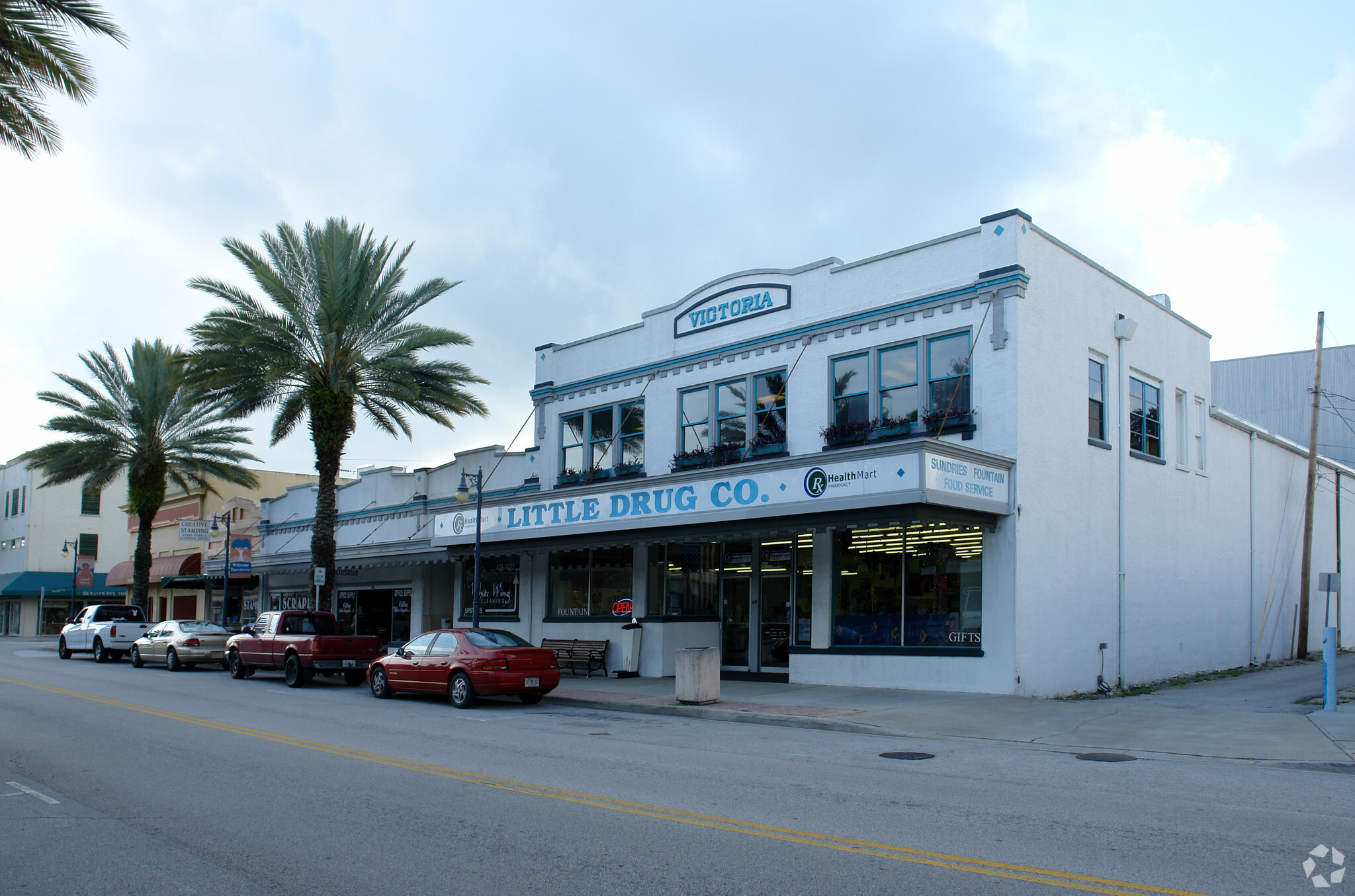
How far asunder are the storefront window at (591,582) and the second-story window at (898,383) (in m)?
7.70

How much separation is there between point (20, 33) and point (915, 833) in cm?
1484

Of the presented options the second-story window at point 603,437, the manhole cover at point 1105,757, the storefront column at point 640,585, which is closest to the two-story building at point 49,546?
the second-story window at point 603,437

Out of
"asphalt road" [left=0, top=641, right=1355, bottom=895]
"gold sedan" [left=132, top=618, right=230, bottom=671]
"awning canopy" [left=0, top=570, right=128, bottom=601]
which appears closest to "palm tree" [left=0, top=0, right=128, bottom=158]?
"asphalt road" [left=0, top=641, right=1355, bottom=895]

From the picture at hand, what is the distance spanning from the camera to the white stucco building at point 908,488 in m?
18.5

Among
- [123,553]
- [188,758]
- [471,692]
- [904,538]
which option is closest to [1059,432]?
[904,538]

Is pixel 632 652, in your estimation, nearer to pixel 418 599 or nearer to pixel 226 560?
pixel 418 599

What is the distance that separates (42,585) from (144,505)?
30.1m

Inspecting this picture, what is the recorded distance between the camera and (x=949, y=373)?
19531 mm

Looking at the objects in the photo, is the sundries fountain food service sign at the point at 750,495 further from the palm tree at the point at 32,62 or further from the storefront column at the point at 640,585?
the palm tree at the point at 32,62

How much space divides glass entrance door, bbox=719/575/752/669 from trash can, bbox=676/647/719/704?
5175 millimetres

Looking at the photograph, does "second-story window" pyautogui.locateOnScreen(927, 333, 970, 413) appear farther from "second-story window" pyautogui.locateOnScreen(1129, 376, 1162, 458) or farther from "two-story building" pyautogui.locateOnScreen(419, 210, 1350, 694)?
"second-story window" pyautogui.locateOnScreen(1129, 376, 1162, 458)

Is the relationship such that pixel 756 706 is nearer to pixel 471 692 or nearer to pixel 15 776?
pixel 471 692

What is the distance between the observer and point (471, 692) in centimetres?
1802

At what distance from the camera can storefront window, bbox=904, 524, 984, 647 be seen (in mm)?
18688
